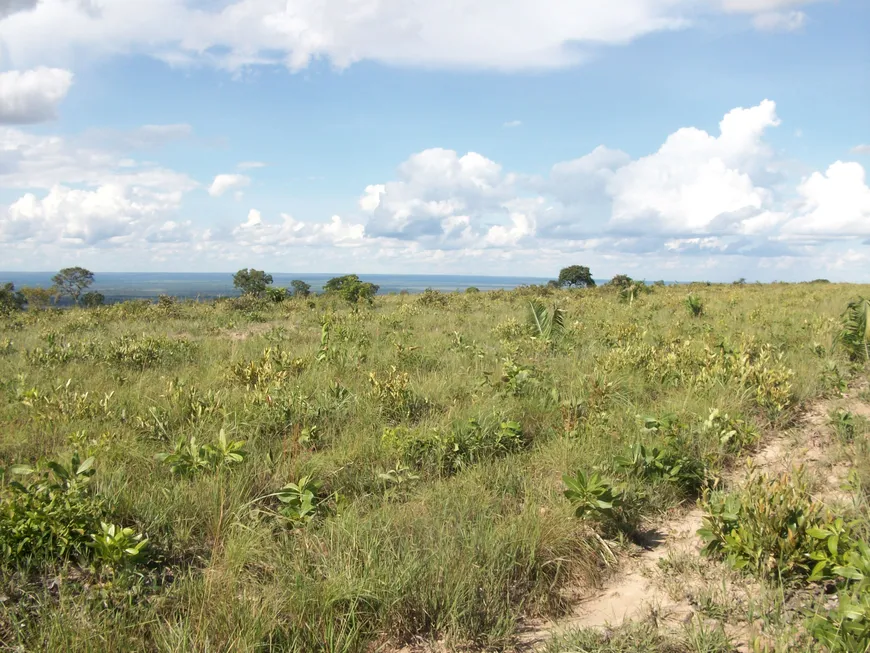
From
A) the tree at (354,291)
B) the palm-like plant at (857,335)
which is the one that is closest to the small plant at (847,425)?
the palm-like plant at (857,335)

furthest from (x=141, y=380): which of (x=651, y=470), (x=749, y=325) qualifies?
(x=749, y=325)

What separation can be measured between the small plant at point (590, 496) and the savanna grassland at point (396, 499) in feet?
0.05

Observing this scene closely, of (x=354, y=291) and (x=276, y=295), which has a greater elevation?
(x=354, y=291)

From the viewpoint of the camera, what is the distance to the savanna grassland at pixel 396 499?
8.77 ft

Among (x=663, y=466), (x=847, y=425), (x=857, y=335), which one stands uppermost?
(x=857, y=335)

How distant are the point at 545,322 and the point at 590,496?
6.35m

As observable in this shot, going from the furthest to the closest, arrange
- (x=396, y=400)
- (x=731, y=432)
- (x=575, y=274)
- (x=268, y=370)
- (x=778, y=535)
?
1. (x=575, y=274)
2. (x=268, y=370)
3. (x=396, y=400)
4. (x=731, y=432)
5. (x=778, y=535)

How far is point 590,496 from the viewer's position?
11.9ft

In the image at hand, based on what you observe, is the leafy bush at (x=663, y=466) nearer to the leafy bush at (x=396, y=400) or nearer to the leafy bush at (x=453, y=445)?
the leafy bush at (x=453, y=445)

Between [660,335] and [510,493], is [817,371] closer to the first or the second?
[660,335]

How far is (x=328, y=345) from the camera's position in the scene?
8.70 m

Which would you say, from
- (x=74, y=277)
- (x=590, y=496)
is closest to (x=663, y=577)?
(x=590, y=496)

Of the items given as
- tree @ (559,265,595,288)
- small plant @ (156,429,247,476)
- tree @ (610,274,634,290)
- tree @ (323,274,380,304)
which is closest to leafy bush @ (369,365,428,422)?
small plant @ (156,429,247,476)

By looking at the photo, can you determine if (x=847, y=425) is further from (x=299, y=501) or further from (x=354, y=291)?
(x=354, y=291)
